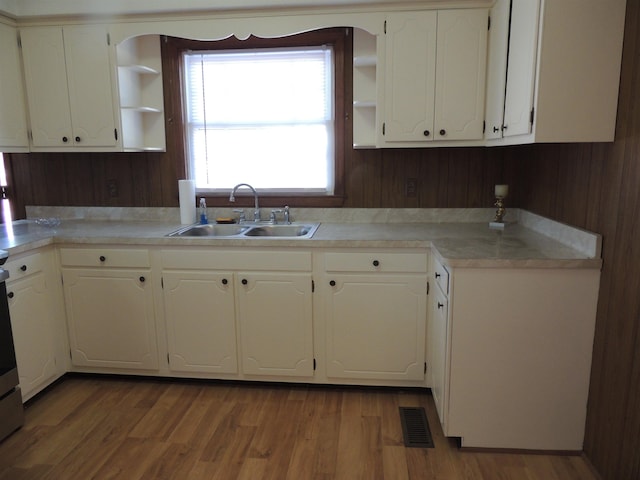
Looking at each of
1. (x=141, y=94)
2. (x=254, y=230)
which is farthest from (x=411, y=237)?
(x=141, y=94)

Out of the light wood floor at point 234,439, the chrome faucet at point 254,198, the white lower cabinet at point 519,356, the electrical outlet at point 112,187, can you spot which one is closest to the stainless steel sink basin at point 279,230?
the chrome faucet at point 254,198

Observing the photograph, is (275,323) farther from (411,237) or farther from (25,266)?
(25,266)

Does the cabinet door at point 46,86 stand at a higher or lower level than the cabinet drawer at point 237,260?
higher

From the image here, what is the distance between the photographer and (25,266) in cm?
250

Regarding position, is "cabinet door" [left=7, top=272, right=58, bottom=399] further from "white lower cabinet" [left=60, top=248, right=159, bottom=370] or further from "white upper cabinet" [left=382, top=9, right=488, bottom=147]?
"white upper cabinet" [left=382, top=9, right=488, bottom=147]

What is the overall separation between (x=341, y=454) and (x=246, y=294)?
38.2 inches

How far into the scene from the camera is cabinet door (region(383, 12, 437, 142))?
255cm

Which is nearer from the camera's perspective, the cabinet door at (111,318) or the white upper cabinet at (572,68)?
the white upper cabinet at (572,68)

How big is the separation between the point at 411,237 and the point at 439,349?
0.60 meters

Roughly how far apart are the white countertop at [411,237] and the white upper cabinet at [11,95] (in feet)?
1.84

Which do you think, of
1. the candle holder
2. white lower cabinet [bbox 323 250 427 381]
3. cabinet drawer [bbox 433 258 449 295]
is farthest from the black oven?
the candle holder

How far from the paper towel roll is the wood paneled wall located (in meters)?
0.22

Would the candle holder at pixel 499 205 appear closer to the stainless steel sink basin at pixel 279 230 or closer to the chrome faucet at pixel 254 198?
the stainless steel sink basin at pixel 279 230

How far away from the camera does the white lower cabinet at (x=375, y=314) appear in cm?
250
